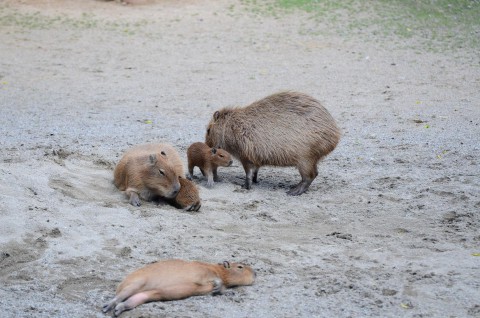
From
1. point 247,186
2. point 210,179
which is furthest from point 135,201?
point 247,186

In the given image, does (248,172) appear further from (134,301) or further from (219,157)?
(134,301)

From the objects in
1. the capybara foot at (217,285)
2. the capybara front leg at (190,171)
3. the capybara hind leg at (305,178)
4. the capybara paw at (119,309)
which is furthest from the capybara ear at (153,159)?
the capybara paw at (119,309)

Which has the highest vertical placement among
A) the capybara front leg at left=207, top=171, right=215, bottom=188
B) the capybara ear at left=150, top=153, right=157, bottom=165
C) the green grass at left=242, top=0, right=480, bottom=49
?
the green grass at left=242, top=0, right=480, bottom=49

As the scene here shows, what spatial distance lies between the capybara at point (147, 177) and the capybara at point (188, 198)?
0.16 feet

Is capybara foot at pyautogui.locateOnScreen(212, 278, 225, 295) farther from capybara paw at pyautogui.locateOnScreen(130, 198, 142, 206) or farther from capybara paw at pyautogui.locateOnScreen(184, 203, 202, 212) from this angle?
capybara paw at pyautogui.locateOnScreen(130, 198, 142, 206)

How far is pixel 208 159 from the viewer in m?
6.73

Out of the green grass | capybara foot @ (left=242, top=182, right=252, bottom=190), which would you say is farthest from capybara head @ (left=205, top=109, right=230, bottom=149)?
the green grass

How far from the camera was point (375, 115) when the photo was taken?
8.73m

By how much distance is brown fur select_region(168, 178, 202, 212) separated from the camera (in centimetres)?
594

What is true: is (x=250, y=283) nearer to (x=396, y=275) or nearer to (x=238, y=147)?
(x=396, y=275)

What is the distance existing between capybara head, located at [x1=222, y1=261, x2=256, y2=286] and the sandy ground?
0.16ft

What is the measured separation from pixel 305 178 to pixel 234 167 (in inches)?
43.9

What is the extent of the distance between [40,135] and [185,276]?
4056mm

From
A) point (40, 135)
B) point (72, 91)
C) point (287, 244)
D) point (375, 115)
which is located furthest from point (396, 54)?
point (287, 244)
